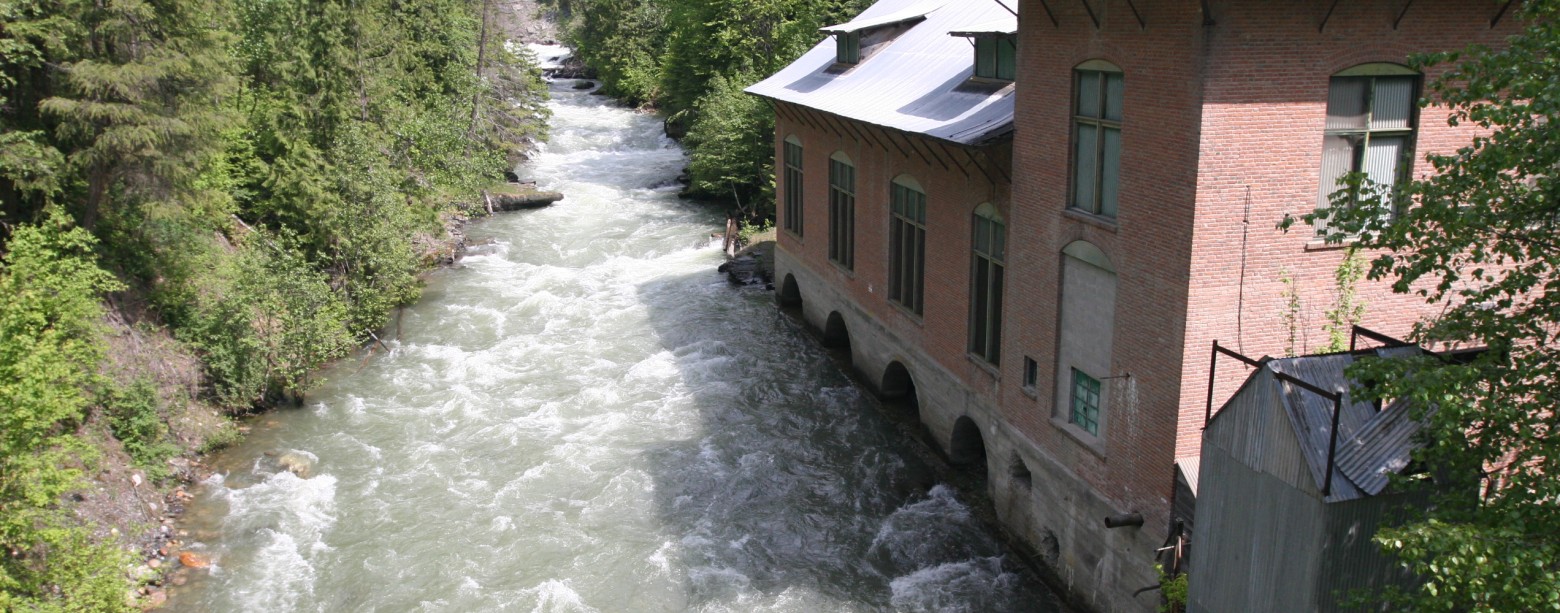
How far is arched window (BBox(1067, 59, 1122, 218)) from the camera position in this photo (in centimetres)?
1329

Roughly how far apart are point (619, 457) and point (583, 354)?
596cm

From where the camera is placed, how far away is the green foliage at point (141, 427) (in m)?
18.4

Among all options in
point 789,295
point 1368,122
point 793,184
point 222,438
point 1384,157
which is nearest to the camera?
point 1368,122

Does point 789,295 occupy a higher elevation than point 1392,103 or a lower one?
lower

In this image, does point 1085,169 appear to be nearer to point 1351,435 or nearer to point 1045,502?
point 1045,502

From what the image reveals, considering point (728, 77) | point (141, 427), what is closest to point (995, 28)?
point (141, 427)

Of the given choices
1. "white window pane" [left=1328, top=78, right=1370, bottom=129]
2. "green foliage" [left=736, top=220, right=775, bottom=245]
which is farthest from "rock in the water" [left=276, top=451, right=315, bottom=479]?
"green foliage" [left=736, top=220, right=775, bottom=245]

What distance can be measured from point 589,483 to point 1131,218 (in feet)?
34.4

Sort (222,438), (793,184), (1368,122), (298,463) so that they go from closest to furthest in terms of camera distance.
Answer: (1368,122) < (298,463) < (222,438) < (793,184)

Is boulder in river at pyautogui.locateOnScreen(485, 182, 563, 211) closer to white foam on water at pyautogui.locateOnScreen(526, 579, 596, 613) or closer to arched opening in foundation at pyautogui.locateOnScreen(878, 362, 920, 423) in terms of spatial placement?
arched opening in foundation at pyautogui.locateOnScreen(878, 362, 920, 423)

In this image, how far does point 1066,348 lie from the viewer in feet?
48.3

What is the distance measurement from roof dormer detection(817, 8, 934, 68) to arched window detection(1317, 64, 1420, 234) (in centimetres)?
1386

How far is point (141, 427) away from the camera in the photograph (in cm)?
1875

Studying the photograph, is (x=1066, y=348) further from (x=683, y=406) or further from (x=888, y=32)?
(x=888, y=32)
